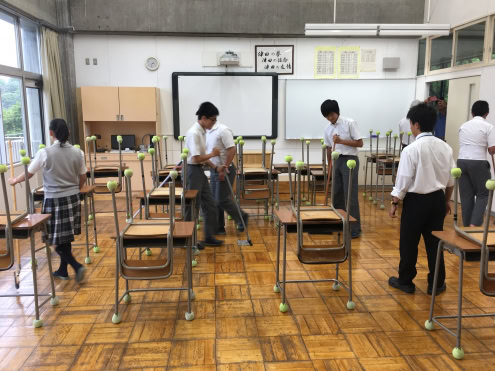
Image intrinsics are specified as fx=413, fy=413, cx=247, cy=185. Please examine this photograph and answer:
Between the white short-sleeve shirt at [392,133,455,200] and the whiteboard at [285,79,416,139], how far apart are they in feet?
14.6

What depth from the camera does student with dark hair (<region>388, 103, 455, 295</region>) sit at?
8.74 feet

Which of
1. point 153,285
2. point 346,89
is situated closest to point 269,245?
point 153,285

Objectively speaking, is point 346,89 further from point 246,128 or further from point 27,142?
point 27,142

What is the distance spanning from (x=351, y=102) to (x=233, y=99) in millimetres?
2019

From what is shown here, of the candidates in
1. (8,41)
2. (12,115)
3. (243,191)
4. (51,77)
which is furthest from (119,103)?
(243,191)

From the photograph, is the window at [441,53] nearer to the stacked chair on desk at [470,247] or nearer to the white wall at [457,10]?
the white wall at [457,10]

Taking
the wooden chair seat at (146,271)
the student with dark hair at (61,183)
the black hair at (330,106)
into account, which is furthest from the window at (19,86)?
the black hair at (330,106)

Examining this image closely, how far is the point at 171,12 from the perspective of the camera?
21.4 feet

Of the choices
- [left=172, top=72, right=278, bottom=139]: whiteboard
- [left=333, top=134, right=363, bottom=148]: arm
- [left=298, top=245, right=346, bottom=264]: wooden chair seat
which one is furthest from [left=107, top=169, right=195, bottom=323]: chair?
[left=172, top=72, right=278, bottom=139]: whiteboard

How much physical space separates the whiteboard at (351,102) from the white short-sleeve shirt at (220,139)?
3.08 m

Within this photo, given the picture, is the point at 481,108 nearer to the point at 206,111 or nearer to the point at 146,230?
the point at 206,111

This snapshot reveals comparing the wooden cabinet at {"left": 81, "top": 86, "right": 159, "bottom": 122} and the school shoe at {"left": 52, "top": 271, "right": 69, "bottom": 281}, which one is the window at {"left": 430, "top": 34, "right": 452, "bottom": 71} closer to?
the wooden cabinet at {"left": 81, "top": 86, "right": 159, "bottom": 122}

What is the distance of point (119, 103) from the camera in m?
6.49

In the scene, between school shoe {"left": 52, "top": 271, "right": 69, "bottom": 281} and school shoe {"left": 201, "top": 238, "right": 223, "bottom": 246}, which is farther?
school shoe {"left": 201, "top": 238, "right": 223, "bottom": 246}
